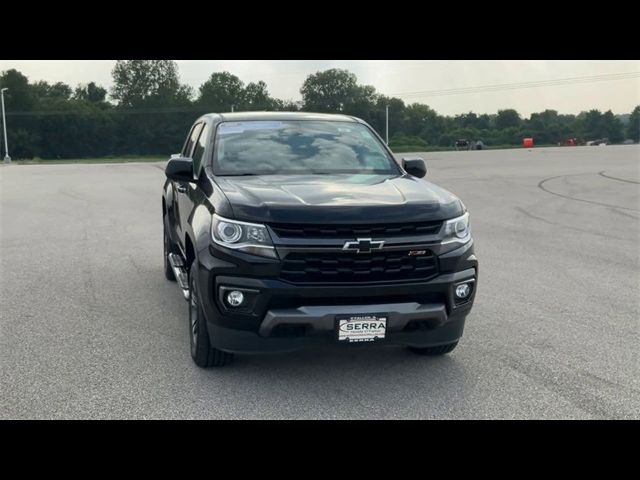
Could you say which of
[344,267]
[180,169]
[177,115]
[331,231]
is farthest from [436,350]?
[177,115]

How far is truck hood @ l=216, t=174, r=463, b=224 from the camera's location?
4293 mm

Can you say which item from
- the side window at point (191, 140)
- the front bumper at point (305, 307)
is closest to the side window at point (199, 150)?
the side window at point (191, 140)

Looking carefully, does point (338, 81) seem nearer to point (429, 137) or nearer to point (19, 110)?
point (429, 137)

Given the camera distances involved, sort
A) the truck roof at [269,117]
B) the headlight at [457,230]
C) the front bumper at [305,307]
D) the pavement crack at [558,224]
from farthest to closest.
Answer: the pavement crack at [558,224]
the truck roof at [269,117]
the headlight at [457,230]
the front bumper at [305,307]

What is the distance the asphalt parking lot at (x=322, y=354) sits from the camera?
4277 mm

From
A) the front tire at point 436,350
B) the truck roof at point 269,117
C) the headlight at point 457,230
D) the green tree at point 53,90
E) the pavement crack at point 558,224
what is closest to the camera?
the headlight at point 457,230

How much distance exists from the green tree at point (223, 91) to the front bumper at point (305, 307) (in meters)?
112

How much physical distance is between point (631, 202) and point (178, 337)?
1406 cm

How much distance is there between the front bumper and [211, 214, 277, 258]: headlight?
0.09 metres

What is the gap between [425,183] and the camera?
207 inches

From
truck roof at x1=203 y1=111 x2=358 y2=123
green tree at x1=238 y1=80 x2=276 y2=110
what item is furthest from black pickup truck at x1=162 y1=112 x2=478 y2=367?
green tree at x1=238 y1=80 x2=276 y2=110

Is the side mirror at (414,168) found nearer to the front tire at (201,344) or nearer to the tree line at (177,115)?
the front tire at (201,344)

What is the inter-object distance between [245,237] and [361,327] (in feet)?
3.06
